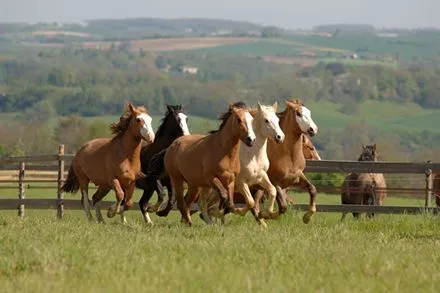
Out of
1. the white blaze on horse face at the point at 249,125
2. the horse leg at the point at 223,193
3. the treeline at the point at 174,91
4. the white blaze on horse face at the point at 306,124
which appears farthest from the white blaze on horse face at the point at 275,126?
the treeline at the point at 174,91

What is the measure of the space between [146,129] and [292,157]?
234cm

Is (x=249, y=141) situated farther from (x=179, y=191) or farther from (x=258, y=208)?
(x=179, y=191)

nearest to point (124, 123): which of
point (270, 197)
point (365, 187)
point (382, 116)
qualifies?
point (270, 197)

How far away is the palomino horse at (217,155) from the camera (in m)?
18.1

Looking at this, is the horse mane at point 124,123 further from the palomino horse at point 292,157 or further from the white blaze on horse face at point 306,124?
the white blaze on horse face at point 306,124

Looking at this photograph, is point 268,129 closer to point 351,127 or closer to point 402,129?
point 351,127

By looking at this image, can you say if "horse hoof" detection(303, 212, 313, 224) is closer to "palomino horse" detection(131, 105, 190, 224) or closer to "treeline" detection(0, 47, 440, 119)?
"palomino horse" detection(131, 105, 190, 224)

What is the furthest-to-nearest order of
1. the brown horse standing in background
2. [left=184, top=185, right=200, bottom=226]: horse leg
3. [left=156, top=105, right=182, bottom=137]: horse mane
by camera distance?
the brown horse standing in background → [left=156, top=105, right=182, bottom=137]: horse mane → [left=184, top=185, right=200, bottom=226]: horse leg

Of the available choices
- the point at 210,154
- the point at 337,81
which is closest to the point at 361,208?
the point at 210,154

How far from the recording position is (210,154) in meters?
18.3

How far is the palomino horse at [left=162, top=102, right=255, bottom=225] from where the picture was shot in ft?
59.4

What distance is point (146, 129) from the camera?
20.0m

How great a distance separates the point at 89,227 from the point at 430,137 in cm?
11274

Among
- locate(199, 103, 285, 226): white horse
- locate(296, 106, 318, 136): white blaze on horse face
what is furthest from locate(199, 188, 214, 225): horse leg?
locate(296, 106, 318, 136): white blaze on horse face
